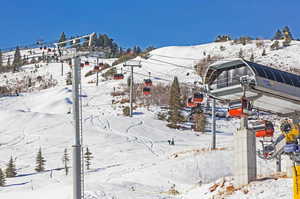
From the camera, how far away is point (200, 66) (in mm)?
103625

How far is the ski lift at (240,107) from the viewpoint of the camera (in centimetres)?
2020

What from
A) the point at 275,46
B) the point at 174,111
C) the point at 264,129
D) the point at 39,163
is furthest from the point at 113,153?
the point at 275,46

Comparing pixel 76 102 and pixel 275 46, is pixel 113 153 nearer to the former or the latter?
pixel 76 102

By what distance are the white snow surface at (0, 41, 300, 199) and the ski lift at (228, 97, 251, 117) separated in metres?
2.88

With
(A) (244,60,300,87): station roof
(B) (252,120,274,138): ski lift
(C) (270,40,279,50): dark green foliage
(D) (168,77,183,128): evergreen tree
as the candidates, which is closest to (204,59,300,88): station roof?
(A) (244,60,300,87): station roof

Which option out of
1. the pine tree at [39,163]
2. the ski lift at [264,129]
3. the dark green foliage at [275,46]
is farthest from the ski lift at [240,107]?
the dark green foliage at [275,46]

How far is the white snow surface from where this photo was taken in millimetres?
23359

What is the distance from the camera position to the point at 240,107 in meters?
20.4

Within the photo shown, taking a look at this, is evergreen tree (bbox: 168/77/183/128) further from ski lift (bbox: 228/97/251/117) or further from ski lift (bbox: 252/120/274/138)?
ski lift (bbox: 228/97/251/117)

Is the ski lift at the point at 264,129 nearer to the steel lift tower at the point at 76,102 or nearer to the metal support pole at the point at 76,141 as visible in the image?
the steel lift tower at the point at 76,102

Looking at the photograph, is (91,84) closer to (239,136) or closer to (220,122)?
(220,122)

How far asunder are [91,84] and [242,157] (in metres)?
80.3

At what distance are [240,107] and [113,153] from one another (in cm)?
2306

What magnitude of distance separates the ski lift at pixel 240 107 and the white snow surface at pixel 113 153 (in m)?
2.88
